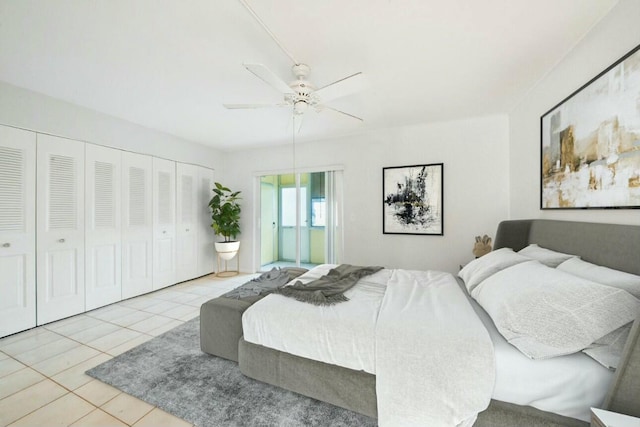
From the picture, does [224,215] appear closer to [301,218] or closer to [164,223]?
[164,223]

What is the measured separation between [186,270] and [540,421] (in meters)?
4.71

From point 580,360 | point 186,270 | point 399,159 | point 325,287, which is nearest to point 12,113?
point 186,270

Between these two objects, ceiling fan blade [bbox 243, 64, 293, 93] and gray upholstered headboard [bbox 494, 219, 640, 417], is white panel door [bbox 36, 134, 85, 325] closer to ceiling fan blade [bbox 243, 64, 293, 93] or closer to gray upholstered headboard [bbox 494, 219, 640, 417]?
ceiling fan blade [bbox 243, 64, 293, 93]

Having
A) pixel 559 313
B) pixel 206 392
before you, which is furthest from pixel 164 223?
pixel 559 313

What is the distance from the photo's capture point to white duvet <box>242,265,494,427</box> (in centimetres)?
111

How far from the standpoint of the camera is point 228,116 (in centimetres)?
319

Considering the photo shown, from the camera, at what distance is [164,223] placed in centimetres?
390

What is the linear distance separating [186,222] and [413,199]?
3.93 m

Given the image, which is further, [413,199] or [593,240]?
[413,199]

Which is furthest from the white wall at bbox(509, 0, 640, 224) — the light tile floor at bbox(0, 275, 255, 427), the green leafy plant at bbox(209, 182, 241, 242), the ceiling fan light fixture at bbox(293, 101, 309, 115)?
the green leafy plant at bbox(209, 182, 241, 242)

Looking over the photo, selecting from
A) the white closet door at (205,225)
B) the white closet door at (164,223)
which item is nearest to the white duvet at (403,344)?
the white closet door at (164,223)

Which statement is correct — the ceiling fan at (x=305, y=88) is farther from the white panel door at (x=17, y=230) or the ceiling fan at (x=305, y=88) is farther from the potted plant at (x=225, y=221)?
the white panel door at (x=17, y=230)

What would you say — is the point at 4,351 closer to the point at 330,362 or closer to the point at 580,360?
the point at 330,362

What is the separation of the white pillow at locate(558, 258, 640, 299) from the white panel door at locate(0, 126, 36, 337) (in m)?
4.71
